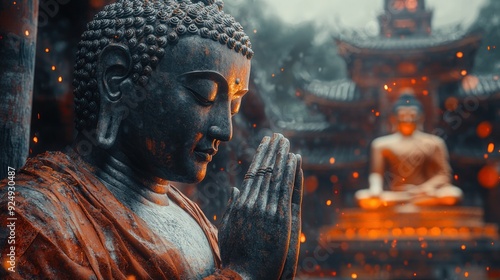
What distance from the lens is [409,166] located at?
13844mm

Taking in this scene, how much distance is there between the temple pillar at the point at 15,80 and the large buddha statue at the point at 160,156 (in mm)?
607

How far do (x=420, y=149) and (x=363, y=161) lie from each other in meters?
1.77

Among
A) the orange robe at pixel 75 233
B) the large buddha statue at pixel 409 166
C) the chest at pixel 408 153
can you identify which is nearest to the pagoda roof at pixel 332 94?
the large buddha statue at pixel 409 166

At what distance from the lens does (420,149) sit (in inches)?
541

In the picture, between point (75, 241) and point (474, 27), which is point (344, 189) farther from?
point (75, 241)

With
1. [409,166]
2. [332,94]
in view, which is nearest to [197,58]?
[409,166]

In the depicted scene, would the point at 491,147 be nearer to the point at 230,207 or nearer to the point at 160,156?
the point at 230,207

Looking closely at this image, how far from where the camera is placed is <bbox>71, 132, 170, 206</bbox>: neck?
2070 millimetres

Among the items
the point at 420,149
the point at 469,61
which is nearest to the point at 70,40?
the point at 420,149

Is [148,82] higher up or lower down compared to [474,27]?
lower down

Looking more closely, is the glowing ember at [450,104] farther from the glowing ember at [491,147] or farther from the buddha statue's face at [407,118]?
the buddha statue's face at [407,118]

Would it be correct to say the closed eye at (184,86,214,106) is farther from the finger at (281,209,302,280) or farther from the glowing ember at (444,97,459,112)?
the glowing ember at (444,97,459,112)

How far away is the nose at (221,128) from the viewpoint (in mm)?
2057

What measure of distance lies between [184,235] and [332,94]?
14.4 meters
